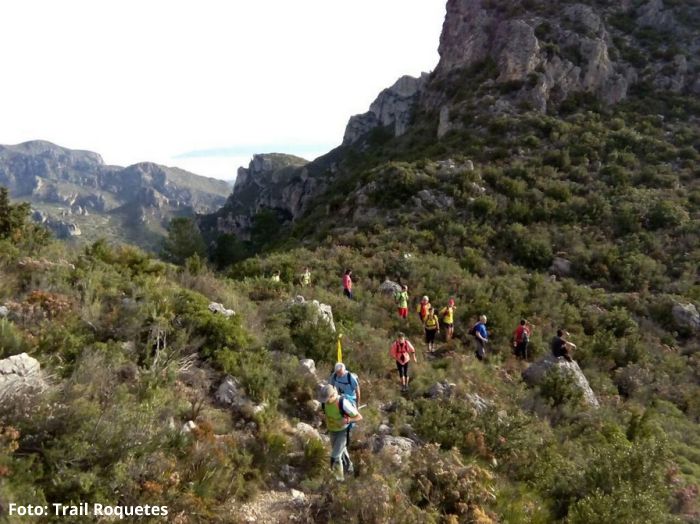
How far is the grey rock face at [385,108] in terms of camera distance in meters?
75.3

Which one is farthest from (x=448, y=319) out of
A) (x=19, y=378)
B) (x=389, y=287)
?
(x=19, y=378)

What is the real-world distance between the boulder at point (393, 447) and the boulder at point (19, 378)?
4147mm

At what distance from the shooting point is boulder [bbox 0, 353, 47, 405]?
459cm

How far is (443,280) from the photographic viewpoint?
53.7ft

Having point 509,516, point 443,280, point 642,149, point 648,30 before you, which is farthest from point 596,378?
point 648,30

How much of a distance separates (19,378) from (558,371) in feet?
32.0

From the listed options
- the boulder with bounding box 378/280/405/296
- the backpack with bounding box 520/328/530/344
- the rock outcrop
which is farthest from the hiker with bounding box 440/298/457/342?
the rock outcrop

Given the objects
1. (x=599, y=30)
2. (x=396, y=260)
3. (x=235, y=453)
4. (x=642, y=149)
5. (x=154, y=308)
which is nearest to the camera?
(x=235, y=453)

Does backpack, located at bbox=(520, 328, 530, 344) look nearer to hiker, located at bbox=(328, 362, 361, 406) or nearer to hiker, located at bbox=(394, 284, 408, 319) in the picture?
hiker, located at bbox=(394, 284, 408, 319)

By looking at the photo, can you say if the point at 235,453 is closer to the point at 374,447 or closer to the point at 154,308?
the point at 374,447

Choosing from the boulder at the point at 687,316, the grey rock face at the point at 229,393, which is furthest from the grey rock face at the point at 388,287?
the boulder at the point at 687,316

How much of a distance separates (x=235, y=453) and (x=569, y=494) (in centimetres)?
451

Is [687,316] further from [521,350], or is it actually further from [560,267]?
[521,350]

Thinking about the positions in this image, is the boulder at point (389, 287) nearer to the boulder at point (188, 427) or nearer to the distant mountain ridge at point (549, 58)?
the boulder at point (188, 427)
